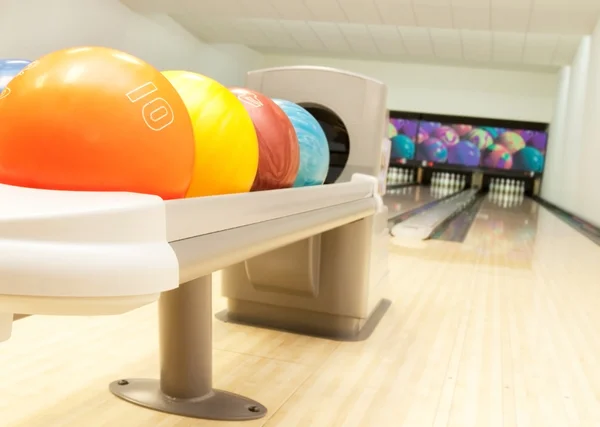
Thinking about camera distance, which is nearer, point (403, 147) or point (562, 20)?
point (562, 20)

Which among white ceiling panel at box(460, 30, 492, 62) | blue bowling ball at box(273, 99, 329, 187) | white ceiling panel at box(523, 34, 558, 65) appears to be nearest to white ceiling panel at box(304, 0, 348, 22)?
white ceiling panel at box(460, 30, 492, 62)

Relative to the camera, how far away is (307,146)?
5.25 ft

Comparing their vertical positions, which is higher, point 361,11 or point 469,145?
point 361,11

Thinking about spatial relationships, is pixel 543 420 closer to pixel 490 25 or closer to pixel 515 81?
pixel 490 25

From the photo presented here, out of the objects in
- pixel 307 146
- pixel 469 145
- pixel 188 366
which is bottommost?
pixel 188 366

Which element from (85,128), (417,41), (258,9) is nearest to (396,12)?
(258,9)

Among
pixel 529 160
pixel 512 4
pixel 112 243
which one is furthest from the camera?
pixel 529 160

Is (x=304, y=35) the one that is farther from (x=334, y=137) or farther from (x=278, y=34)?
(x=334, y=137)

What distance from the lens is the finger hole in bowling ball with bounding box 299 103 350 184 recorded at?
212 centimetres

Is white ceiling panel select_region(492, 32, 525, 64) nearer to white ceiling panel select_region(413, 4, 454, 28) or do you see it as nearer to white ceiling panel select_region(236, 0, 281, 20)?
white ceiling panel select_region(413, 4, 454, 28)

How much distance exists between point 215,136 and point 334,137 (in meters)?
1.15

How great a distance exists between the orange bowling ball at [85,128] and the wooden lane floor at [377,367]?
2.25 ft

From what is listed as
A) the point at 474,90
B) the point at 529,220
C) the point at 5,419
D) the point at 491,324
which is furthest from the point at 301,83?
the point at 474,90

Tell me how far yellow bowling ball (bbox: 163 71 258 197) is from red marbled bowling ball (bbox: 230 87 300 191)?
0.20 meters
